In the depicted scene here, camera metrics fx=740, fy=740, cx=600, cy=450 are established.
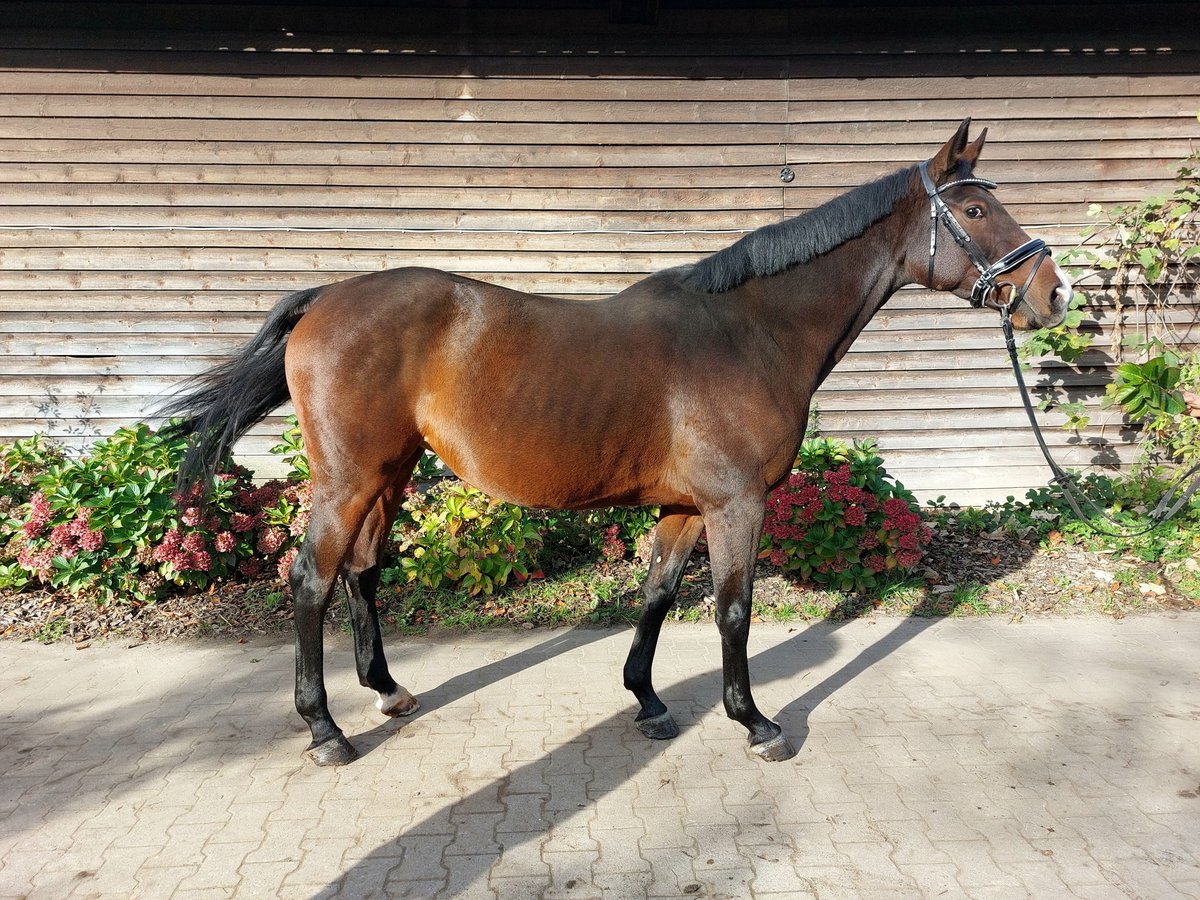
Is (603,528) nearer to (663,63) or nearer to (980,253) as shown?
(980,253)

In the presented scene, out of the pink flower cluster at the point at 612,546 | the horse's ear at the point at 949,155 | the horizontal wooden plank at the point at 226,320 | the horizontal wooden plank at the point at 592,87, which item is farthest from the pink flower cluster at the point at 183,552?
the horse's ear at the point at 949,155

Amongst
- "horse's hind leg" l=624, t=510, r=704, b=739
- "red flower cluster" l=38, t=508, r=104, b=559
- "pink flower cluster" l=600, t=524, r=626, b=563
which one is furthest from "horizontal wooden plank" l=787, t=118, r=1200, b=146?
"red flower cluster" l=38, t=508, r=104, b=559

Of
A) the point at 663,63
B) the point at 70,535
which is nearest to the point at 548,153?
the point at 663,63

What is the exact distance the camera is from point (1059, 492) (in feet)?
18.6

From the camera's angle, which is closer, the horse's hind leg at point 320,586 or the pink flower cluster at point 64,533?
the horse's hind leg at point 320,586

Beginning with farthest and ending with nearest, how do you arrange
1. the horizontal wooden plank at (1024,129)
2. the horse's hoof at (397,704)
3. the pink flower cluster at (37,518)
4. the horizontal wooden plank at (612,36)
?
1. the horizontal wooden plank at (1024,129)
2. the horizontal wooden plank at (612,36)
3. the pink flower cluster at (37,518)
4. the horse's hoof at (397,704)

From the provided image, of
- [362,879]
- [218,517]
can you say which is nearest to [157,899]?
[362,879]

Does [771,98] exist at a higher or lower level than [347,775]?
higher

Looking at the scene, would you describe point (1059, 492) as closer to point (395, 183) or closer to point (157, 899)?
point (395, 183)

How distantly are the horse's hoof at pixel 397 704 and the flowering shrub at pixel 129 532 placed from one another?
1.70 meters

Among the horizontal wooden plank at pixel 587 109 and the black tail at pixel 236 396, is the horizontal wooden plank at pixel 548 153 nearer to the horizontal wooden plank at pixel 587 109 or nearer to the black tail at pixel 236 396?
the horizontal wooden plank at pixel 587 109

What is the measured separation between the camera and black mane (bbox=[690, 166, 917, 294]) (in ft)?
10.0

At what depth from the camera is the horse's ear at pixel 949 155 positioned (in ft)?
9.55

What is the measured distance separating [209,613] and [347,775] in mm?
2109
